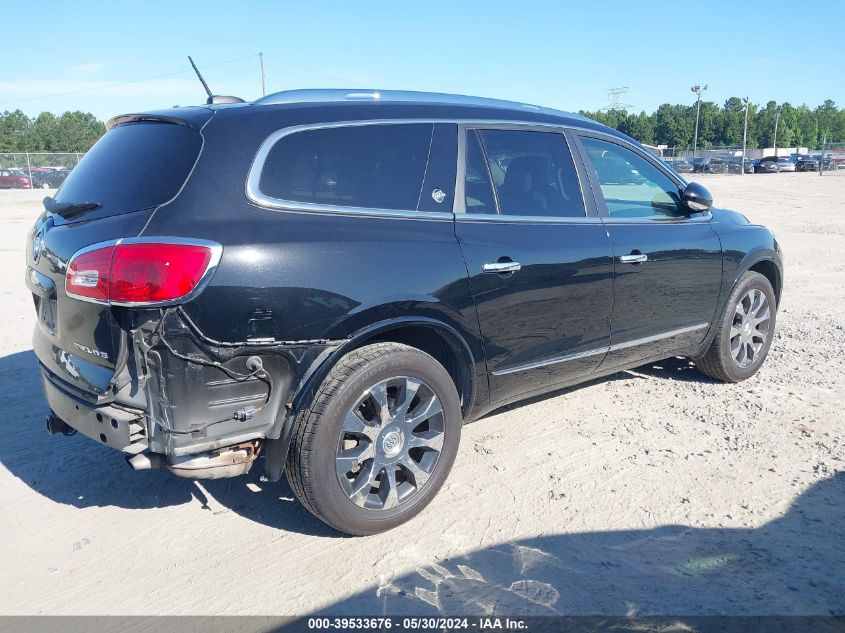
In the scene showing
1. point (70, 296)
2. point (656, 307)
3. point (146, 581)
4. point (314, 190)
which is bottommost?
point (146, 581)

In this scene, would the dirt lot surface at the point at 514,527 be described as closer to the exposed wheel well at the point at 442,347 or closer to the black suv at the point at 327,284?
the black suv at the point at 327,284

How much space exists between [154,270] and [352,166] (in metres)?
1.03

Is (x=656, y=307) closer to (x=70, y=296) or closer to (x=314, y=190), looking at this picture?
(x=314, y=190)

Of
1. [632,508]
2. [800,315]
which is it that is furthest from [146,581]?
[800,315]

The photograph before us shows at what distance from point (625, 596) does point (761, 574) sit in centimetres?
62

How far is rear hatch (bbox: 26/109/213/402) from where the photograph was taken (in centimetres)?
283

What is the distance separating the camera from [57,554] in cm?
314

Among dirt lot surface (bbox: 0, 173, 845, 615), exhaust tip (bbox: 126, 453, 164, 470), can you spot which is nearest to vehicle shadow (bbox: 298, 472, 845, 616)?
dirt lot surface (bbox: 0, 173, 845, 615)

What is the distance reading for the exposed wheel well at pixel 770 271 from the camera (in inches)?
209

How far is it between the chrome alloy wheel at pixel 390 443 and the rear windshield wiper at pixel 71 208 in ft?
4.74

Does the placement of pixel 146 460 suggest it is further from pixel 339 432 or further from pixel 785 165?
pixel 785 165

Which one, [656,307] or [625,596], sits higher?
[656,307]

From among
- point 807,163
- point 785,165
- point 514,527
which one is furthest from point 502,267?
point 807,163

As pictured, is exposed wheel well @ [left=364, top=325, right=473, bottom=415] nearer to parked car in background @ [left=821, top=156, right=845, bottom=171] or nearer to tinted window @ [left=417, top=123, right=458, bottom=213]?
tinted window @ [left=417, top=123, right=458, bottom=213]
